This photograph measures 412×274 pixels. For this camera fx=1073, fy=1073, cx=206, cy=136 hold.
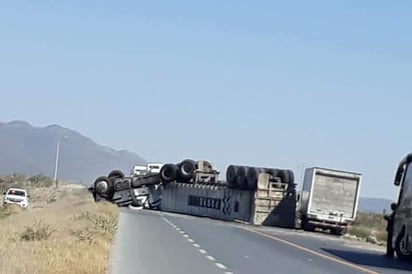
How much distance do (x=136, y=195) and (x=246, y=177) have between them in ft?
34.2

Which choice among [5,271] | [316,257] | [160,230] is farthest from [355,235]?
[5,271]

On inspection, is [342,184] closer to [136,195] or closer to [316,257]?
[136,195]

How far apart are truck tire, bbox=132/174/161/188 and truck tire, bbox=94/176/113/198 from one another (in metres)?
1.71

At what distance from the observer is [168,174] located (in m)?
72.1

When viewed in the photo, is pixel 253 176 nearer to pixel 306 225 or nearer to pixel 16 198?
pixel 306 225

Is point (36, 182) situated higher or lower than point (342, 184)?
lower

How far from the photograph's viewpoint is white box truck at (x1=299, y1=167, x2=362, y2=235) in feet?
184

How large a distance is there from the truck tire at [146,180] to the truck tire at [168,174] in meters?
0.46

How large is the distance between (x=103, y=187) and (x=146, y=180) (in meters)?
2.92

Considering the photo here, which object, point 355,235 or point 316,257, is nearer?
point 316,257

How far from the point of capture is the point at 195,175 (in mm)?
72438

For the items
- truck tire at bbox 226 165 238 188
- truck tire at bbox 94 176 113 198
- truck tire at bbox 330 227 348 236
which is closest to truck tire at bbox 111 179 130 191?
truck tire at bbox 94 176 113 198

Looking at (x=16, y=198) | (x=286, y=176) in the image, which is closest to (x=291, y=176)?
(x=286, y=176)

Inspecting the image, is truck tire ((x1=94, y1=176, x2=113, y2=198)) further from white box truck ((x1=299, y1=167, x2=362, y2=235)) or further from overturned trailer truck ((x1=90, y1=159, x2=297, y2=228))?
white box truck ((x1=299, y1=167, x2=362, y2=235))
